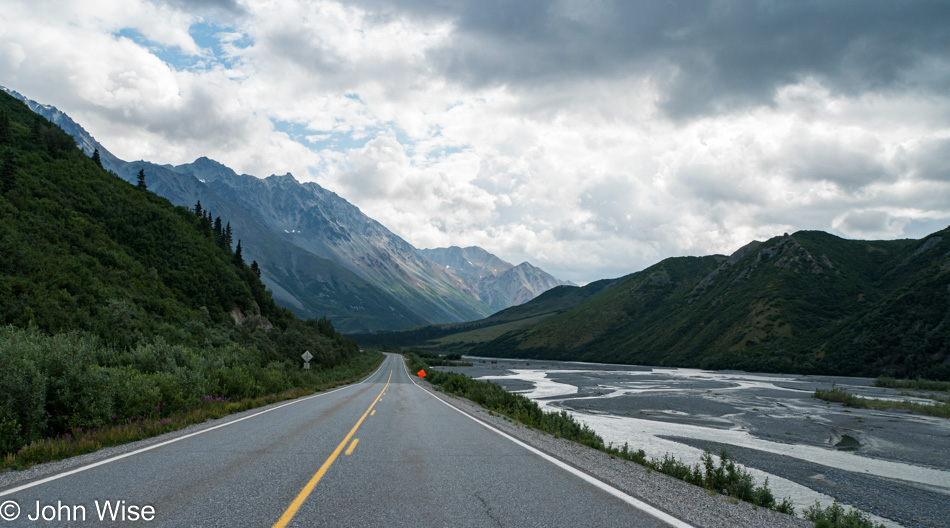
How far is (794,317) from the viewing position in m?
104

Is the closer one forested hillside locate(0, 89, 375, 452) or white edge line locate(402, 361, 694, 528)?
white edge line locate(402, 361, 694, 528)

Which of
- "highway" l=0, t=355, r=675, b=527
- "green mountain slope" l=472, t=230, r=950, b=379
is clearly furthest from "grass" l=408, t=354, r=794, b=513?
"green mountain slope" l=472, t=230, r=950, b=379

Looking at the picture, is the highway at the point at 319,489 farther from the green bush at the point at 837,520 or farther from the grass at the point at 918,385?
the grass at the point at 918,385

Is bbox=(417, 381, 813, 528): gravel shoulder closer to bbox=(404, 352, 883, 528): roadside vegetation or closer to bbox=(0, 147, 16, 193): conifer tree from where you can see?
bbox=(404, 352, 883, 528): roadside vegetation

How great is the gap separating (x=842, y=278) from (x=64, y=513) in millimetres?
151492

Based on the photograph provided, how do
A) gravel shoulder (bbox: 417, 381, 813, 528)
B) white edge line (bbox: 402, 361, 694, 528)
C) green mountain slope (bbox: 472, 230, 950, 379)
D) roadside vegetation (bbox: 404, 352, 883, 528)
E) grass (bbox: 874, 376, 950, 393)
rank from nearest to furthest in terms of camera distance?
white edge line (bbox: 402, 361, 694, 528) < gravel shoulder (bbox: 417, 381, 813, 528) < roadside vegetation (bbox: 404, 352, 883, 528) < grass (bbox: 874, 376, 950, 393) < green mountain slope (bbox: 472, 230, 950, 379)

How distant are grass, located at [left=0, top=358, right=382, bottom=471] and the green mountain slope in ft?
279

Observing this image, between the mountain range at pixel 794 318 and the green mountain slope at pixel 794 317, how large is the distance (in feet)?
0.86

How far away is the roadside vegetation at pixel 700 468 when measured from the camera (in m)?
7.54

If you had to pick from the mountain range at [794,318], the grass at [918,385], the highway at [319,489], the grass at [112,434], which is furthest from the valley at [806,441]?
the mountain range at [794,318]

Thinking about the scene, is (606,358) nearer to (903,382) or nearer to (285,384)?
(903,382)

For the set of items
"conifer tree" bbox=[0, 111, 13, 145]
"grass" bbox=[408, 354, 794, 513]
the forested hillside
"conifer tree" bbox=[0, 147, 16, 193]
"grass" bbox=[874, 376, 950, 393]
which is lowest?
"grass" bbox=[874, 376, 950, 393]

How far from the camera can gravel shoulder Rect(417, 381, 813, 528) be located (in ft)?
21.7

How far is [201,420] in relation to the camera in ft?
49.6
